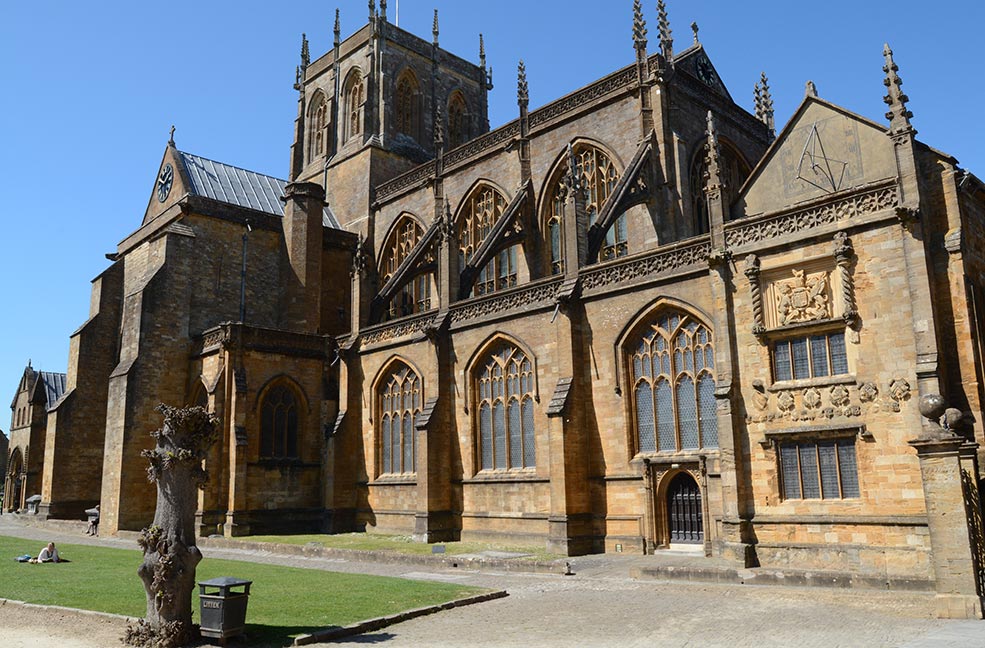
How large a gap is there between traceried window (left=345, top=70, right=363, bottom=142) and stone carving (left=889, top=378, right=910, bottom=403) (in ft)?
106

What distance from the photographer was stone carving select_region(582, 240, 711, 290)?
65.6 feet

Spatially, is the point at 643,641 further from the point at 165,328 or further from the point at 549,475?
the point at 165,328

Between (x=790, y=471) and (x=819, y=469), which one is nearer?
(x=819, y=469)

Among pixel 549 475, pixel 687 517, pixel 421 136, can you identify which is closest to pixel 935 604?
pixel 687 517

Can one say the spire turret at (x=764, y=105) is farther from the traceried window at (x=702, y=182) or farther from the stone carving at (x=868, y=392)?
the stone carving at (x=868, y=392)

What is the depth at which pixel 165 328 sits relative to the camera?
31.3 metres

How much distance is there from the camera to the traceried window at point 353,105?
4319 cm

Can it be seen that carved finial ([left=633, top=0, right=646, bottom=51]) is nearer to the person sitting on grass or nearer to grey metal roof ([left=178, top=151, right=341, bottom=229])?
grey metal roof ([left=178, top=151, right=341, bottom=229])

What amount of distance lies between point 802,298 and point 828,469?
3679 millimetres

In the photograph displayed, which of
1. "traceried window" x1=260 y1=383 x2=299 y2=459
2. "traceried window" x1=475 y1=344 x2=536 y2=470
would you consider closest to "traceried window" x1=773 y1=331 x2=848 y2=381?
"traceried window" x1=475 y1=344 x2=536 y2=470

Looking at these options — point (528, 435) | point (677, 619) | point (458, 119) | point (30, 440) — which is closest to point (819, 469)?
point (677, 619)

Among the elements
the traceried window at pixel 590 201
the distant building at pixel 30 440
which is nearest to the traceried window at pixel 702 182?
the traceried window at pixel 590 201

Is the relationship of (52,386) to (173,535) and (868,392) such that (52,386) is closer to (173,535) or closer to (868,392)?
(173,535)

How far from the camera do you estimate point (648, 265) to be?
21.1 meters
